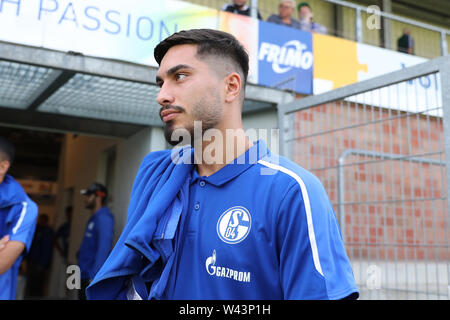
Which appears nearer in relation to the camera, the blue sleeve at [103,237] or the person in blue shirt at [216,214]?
the person in blue shirt at [216,214]

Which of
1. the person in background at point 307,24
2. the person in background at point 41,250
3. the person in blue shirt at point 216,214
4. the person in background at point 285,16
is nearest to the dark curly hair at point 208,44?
the person in blue shirt at point 216,214

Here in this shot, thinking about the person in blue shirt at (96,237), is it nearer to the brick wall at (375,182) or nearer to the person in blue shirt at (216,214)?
the brick wall at (375,182)

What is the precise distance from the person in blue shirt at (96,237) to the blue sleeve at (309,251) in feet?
12.0

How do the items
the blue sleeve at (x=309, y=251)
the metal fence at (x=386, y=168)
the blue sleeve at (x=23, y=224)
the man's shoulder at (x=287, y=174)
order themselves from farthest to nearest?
the blue sleeve at (x=23, y=224), the metal fence at (x=386, y=168), the man's shoulder at (x=287, y=174), the blue sleeve at (x=309, y=251)

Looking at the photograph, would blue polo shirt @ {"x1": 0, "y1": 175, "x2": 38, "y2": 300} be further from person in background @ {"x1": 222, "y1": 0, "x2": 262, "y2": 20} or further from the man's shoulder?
person in background @ {"x1": 222, "y1": 0, "x2": 262, "y2": 20}

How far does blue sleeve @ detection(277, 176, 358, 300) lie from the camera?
1.09 meters

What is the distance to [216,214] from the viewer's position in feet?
4.20

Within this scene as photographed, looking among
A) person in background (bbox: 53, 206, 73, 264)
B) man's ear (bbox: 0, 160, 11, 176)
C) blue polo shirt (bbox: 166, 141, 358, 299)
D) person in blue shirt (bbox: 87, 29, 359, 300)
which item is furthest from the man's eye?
person in background (bbox: 53, 206, 73, 264)

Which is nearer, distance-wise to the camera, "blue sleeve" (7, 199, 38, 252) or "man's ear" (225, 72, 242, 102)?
"man's ear" (225, 72, 242, 102)

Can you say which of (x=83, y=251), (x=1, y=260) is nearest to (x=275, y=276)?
(x=1, y=260)

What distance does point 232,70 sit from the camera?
149cm

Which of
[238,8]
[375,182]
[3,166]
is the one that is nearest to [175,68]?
[3,166]

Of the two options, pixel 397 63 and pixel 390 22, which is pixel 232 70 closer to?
pixel 397 63

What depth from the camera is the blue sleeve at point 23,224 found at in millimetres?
2982
